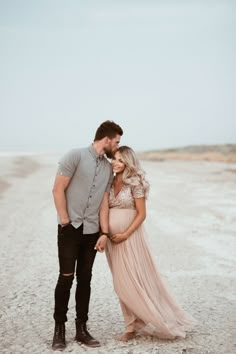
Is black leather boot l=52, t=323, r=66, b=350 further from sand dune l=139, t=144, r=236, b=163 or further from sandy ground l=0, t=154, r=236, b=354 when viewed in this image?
sand dune l=139, t=144, r=236, b=163

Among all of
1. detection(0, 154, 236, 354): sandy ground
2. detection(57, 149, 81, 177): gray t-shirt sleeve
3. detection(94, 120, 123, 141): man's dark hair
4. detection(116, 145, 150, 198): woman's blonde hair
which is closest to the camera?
detection(57, 149, 81, 177): gray t-shirt sleeve

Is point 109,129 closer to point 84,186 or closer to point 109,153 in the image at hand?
point 109,153

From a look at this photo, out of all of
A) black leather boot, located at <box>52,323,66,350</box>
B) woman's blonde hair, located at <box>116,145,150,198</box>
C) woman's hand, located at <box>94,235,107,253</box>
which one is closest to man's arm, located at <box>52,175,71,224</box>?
woman's hand, located at <box>94,235,107,253</box>

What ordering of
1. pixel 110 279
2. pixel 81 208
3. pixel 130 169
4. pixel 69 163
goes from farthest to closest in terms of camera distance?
pixel 110 279, pixel 130 169, pixel 81 208, pixel 69 163

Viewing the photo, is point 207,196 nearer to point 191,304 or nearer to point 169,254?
point 169,254

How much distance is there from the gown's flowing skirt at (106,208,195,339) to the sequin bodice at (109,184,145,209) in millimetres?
51

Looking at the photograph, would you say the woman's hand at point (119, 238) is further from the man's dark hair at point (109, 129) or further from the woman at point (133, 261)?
the man's dark hair at point (109, 129)

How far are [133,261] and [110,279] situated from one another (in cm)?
274

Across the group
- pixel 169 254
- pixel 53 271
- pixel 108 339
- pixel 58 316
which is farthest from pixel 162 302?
pixel 169 254

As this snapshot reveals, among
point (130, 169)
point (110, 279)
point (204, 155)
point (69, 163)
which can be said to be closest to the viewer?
point (69, 163)

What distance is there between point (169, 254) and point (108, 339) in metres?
4.35

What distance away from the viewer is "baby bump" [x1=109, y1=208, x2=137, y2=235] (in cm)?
477

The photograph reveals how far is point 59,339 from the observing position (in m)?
4.65

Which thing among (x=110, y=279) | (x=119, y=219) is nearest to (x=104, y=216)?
(x=119, y=219)
